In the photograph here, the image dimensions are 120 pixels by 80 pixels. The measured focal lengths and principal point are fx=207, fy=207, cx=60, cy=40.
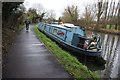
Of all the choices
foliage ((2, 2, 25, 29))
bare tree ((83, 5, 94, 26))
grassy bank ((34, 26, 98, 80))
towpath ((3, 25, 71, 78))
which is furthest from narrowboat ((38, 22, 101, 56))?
bare tree ((83, 5, 94, 26))

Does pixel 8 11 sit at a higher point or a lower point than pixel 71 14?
lower

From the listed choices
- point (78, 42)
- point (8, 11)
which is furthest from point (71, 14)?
point (78, 42)

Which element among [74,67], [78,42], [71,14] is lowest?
[74,67]

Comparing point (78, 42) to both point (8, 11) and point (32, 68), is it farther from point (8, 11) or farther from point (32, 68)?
point (32, 68)

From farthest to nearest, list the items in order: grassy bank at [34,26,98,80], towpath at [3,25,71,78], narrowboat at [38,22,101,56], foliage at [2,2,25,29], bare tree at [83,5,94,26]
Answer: bare tree at [83,5,94,26], foliage at [2,2,25,29], narrowboat at [38,22,101,56], grassy bank at [34,26,98,80], towpath at [3,25,71,78]

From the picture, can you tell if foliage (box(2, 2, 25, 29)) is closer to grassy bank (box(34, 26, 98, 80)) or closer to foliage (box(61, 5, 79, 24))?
grassy bank (box(34, 26, 98, 80))

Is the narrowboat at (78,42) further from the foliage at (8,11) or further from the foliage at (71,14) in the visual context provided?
the foliage at (71,14)

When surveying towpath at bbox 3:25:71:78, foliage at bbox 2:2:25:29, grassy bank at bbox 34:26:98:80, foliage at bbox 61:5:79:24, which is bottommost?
grassy bank at bbox 34:26:98:80

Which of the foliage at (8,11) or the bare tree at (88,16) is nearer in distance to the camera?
the foliage at (8,11)

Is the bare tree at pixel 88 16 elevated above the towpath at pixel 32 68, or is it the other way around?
the bare tree at pixel 88 16

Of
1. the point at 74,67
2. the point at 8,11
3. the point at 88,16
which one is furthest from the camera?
the point at 88,16

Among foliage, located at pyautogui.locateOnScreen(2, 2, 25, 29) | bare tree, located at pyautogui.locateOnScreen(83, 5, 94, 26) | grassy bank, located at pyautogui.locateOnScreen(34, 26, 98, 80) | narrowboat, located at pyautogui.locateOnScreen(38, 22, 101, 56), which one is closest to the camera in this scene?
grassy bank, located at pyautogui.locateOnScreen(34, 26, 98, 80)

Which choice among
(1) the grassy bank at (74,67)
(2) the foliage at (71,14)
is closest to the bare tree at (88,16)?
(2) the foliage at (71,14)

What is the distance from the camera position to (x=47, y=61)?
30.5 ft
